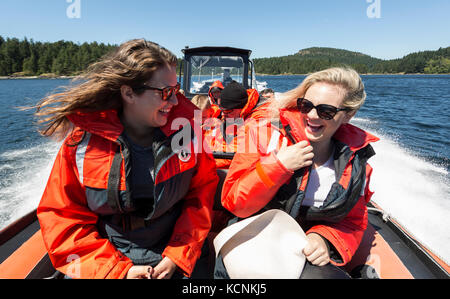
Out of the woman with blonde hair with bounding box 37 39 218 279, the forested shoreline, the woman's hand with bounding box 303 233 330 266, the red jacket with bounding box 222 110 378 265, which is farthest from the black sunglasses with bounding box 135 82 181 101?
the forested shoreline

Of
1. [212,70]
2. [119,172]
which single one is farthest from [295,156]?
[212,70]

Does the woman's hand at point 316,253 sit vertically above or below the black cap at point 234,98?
below

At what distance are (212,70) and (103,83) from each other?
4887 mm

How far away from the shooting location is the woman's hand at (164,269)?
1335mm

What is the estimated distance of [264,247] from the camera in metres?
1.24

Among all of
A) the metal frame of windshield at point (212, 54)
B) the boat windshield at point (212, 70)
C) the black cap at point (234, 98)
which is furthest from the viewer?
the boat windshield at point (212, 70)

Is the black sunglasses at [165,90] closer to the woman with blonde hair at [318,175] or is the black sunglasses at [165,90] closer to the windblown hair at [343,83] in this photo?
the woman with blonde hair at [318,175]

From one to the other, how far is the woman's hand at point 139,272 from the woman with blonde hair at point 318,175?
54 centimetres

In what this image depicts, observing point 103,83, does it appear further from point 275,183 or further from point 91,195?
point 275,183

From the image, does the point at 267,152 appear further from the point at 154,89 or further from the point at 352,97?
the point at 154,89

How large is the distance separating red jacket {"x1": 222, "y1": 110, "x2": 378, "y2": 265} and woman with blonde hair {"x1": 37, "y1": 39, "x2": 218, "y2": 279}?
0.29m

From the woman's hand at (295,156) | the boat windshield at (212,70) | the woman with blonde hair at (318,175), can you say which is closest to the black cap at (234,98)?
the woman with blonde hair at (318,175)

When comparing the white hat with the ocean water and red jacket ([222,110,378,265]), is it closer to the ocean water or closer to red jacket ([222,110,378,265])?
red jacket ([222,110,378,265])
